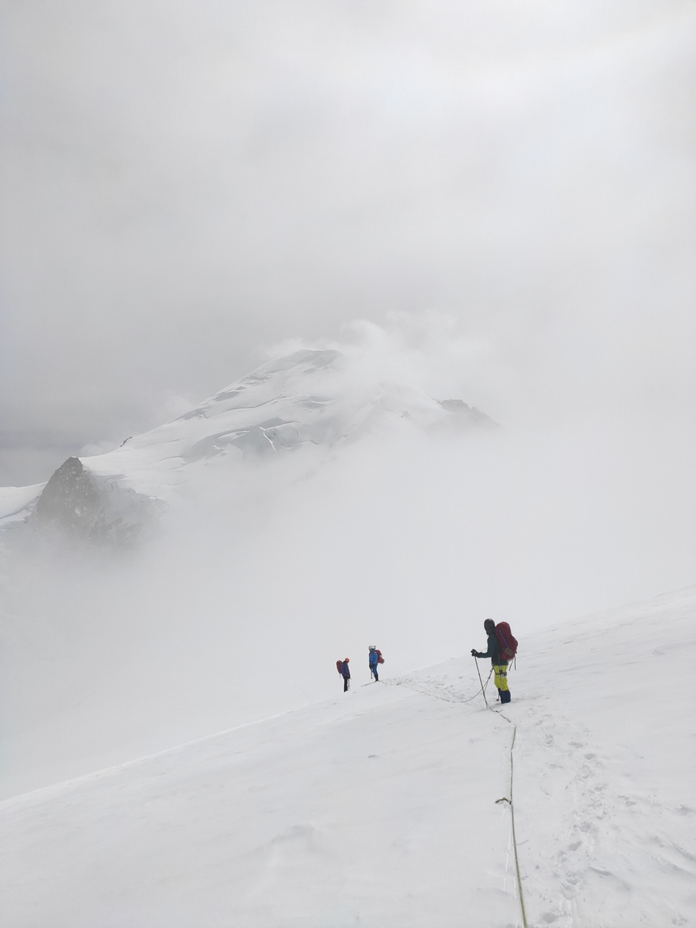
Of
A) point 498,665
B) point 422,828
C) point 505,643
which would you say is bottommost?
point 422,828

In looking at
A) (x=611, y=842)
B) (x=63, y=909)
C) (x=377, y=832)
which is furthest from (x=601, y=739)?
(x=63, y=909)

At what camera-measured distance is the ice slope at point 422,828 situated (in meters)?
4.51

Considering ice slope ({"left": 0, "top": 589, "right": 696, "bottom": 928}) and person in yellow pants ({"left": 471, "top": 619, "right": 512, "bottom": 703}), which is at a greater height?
person in yellow pants ({"left": 471, "top": 619, "right": 512, "bottom": 703})

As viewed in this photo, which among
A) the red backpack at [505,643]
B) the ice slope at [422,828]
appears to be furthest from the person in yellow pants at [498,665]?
the ice slope at [422,828]

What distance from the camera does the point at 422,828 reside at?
5961 mm

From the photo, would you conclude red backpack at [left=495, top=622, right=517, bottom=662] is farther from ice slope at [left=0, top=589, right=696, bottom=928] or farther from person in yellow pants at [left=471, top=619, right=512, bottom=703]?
ice slope at [left=0, top=589, right=696, bottom=928]

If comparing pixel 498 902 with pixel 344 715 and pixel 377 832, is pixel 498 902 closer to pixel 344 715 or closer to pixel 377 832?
pixel 377 832

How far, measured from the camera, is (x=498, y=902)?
14.3 feet

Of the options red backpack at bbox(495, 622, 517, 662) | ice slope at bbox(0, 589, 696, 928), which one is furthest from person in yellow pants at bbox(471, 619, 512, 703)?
ice slope at bbox(0, 589, 696, 928)

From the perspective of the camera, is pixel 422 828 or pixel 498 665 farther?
pixel 498 665

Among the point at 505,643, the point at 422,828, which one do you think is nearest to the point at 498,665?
the point at 505,643

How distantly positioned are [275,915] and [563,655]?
1162 centimetres

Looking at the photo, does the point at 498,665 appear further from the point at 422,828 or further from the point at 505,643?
the point at 422,828

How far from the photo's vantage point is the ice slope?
14.8 ft
